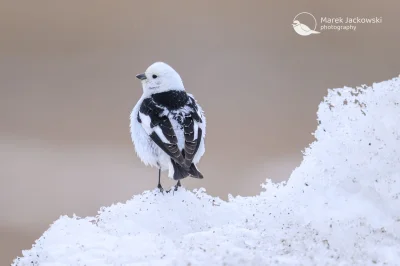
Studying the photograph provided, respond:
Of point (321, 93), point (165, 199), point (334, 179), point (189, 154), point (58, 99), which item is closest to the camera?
point (334, 179)

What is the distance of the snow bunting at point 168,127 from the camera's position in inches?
164

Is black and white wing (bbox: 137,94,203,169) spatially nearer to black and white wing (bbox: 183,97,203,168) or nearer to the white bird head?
black and white wing (bbox: 183,97,203,168)

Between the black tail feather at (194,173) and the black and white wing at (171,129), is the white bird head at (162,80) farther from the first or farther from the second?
the black tail feather at (194,173)

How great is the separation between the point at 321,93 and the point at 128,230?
6.25 meters

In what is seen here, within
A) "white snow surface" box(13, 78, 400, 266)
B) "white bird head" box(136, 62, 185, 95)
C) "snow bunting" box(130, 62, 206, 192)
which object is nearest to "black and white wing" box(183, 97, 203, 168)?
"snow bunting" box(130, 62, 206, 192)

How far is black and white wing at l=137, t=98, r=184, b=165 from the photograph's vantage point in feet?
13.6

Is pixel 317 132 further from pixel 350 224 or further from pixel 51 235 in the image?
pixel 51 235

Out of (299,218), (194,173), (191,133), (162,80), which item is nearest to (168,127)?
(191,133)

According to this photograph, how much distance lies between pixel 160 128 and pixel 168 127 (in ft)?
0.17

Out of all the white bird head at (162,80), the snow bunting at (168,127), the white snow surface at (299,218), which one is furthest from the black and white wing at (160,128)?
the white snow surface at (299,218)

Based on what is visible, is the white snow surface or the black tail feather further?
the black tail feather

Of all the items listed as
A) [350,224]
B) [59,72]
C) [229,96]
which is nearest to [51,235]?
[350,224]

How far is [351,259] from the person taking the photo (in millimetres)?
2666

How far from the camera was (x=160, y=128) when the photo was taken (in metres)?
4.24
